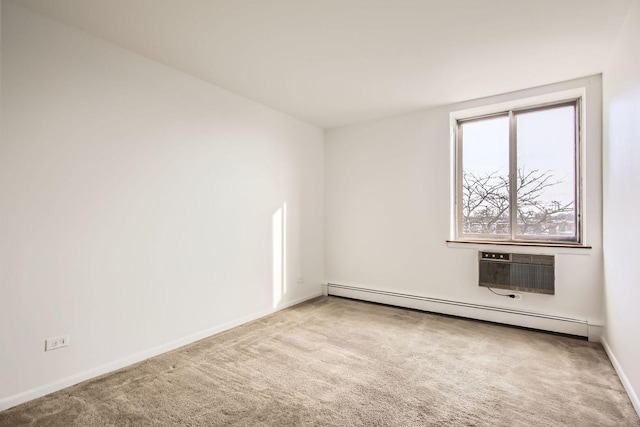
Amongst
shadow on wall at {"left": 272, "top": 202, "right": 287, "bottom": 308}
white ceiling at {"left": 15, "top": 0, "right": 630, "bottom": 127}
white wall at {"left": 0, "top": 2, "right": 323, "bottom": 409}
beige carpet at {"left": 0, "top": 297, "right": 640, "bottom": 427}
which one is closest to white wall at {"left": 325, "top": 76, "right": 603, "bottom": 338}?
beige carpet at {"left": 0, "top": 297, "right": 640, "bottom": 427}

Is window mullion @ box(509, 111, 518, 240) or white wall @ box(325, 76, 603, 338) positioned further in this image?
window mullion @ box(509, 111, 518, 240)

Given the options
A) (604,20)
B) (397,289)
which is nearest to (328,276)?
(397,289)

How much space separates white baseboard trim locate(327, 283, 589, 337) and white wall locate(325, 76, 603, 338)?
6 cm

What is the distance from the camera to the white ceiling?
2.21 metres

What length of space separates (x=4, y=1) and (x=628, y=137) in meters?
4.32

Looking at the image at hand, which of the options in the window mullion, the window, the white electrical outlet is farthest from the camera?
the window mullion

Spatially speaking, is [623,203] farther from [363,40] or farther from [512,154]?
[363,40]

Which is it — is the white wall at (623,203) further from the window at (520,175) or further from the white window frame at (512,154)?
the window at (520,175)

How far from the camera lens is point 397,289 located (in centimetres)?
450

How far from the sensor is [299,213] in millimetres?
4734

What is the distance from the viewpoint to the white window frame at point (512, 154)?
345 cm

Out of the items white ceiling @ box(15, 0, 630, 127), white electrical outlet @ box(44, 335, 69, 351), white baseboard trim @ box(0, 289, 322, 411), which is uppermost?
white ceiling @ box(15, 0, 630, 127)

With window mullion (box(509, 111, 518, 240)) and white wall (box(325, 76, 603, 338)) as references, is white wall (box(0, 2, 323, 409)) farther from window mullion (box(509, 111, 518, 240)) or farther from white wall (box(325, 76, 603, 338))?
window mullion (box(509, 111, 518, 240))

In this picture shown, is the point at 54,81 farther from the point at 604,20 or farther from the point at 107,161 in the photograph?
the point at 604,20
